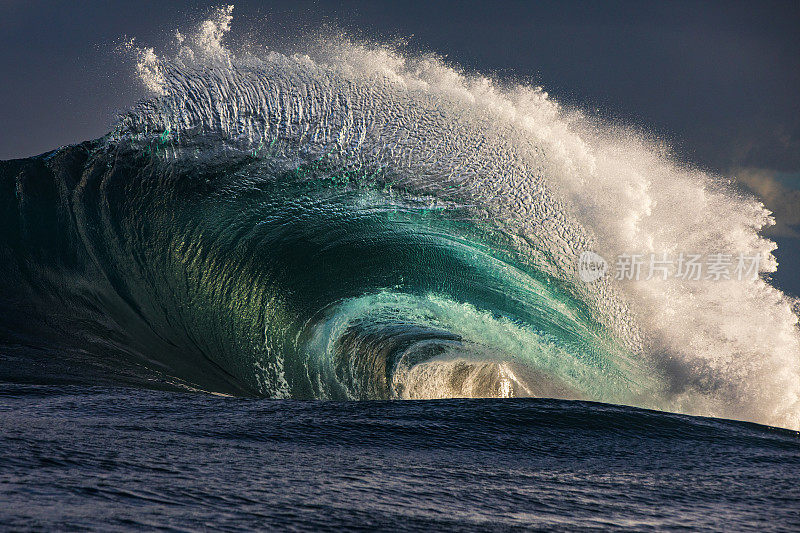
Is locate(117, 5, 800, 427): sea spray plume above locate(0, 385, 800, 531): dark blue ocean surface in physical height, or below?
above

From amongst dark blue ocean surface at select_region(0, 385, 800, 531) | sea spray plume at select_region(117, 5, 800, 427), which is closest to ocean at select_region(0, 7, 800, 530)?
sea spray plume at select_region(117, 5, 800, 427)

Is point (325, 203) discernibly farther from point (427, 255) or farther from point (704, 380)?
point (704, 380)

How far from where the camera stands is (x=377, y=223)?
6.21 meters

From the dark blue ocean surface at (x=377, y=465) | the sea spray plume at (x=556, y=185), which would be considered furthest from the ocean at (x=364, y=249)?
the dark blue ocean surface at (x=377, y=465)

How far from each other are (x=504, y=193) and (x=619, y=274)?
1298 mm

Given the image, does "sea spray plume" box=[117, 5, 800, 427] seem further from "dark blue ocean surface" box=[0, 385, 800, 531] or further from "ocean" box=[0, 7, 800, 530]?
"dark blue ocean surface" box=[0, 385, 800, 531]

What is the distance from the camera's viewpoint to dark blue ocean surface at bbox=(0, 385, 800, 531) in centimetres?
120

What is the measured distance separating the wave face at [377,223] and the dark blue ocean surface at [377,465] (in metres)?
3.01

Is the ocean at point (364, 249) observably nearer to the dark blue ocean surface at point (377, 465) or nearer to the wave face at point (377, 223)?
the wave face at point (377, 223)

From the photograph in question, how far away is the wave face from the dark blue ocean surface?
9.86 feet

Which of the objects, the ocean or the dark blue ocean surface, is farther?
the ocean

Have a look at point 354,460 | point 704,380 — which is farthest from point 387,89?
point 354,460

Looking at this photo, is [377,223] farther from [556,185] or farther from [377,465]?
[377,465]

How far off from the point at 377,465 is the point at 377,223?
4.58 metres
